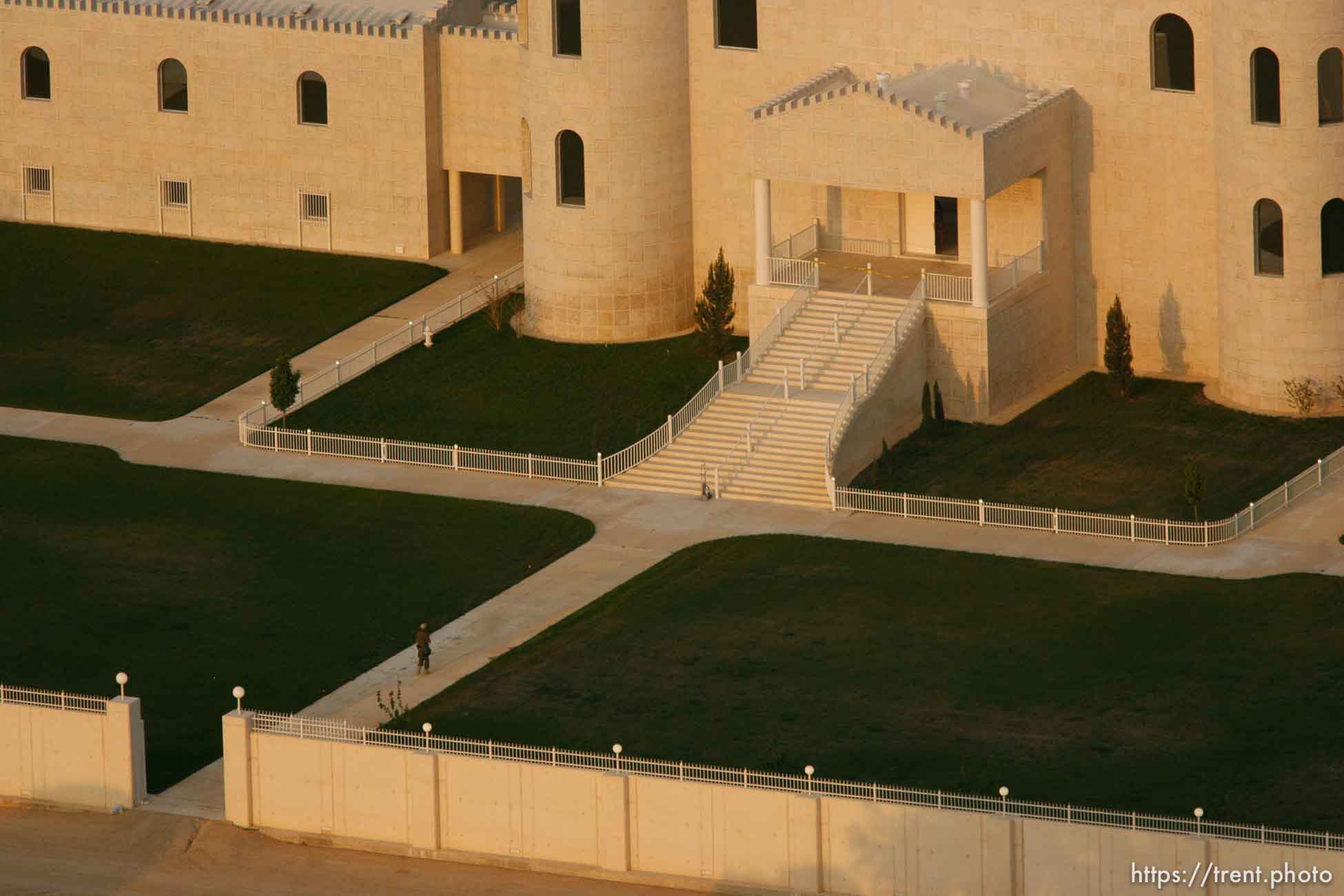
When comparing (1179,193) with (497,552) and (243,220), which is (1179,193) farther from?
(243,220)

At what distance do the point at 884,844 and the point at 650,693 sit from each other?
10190 mm

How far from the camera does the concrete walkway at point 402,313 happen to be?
83188 millimetres

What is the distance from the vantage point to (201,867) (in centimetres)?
5912

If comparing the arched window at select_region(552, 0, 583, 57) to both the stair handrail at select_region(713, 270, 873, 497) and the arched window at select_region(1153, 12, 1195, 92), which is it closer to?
the stair handrail at select_region(713, 270, 873, 497)

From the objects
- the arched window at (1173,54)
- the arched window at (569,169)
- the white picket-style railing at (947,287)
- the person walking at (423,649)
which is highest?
the arched window at (1173,54)

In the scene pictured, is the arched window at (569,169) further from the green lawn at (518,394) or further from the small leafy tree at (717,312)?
the small leafy tree at (717,312)

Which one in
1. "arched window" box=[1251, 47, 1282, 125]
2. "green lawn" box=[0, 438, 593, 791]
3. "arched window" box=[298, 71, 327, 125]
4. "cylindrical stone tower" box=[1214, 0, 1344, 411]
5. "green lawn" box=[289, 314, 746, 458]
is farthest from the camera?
"arched window" box=[298, 71, 327, 125]

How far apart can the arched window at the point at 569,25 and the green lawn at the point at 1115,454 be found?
1306 centimetres

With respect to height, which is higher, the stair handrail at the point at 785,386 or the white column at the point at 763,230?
the white column at the point at 763,230

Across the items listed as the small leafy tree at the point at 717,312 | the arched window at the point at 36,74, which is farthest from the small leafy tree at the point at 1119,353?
the arched window at the point at 36,74

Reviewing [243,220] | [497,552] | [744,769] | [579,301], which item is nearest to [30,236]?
[243,220]

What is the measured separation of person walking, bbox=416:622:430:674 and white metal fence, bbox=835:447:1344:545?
11641 millimetres

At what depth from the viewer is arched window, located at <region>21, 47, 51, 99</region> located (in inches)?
3706

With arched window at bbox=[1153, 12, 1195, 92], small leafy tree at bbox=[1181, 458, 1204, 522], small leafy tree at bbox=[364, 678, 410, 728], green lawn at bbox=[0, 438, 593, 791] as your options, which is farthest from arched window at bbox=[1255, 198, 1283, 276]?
small leafy tree at bbox=[364, 678, 410, 728]
